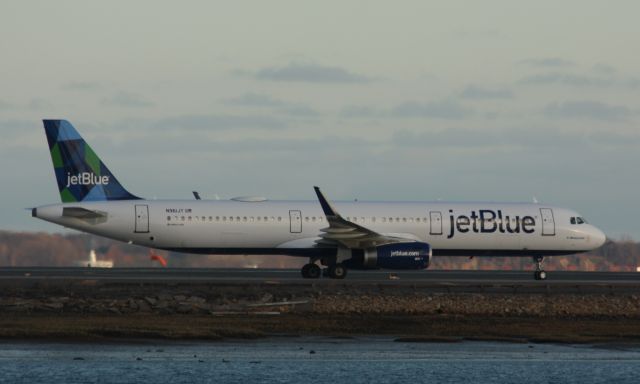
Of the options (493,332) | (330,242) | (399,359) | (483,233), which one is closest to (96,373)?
(399,359)

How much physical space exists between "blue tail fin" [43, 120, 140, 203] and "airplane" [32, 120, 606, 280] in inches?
1.8

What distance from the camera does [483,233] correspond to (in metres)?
56.5

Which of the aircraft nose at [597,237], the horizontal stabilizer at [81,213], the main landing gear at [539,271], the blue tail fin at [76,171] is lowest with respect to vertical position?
the main landing gear at [539,271]

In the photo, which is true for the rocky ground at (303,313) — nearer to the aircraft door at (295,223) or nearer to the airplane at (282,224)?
the airplane at (282,224)

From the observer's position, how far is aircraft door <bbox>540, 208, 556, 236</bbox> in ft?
189

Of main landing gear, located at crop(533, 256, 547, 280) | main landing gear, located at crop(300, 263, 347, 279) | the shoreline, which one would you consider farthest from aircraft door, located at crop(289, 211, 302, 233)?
the shoreline

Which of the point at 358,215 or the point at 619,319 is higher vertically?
the point at 358,215

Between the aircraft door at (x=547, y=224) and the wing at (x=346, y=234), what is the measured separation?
308 inches

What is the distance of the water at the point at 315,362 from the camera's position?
23.4m

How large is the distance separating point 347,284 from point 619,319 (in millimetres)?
11120

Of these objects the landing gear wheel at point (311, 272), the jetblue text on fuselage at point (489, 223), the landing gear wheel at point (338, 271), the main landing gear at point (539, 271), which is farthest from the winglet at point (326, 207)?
the main landing gear at point (539, 271)

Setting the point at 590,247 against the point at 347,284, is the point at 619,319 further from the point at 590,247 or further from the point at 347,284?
the point at 590,247

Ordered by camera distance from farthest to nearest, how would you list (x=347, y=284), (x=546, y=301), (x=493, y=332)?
(x=347, y=284) → (x=546, y=301) → (x=493, y=332)

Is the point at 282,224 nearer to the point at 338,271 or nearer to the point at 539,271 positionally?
the point at 338,271
